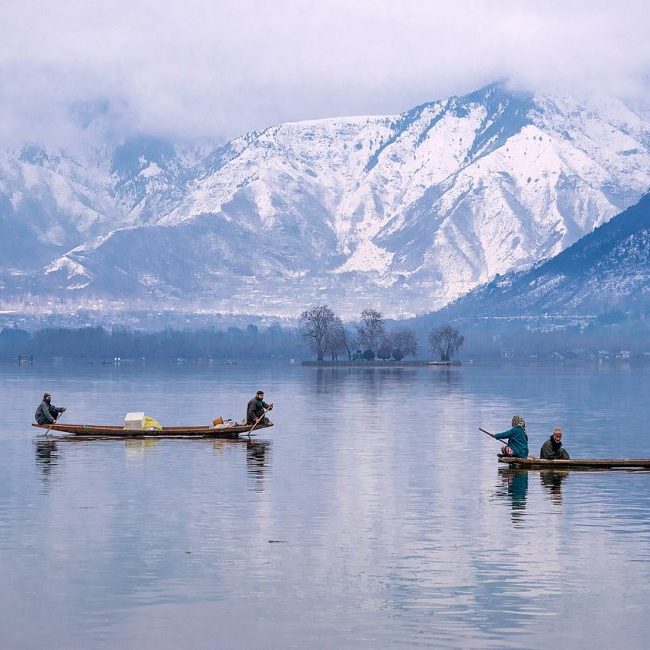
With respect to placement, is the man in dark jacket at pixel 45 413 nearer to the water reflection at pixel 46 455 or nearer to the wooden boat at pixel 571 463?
the water reflection at pixel 46 455

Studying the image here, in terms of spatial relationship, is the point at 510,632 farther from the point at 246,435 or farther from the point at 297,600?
the point at 246,435

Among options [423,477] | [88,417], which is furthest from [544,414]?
[423,477]

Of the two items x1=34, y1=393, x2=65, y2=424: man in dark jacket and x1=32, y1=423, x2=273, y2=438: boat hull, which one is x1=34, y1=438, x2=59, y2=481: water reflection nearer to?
x1=34, y1=393, x2=65, y2=424: man in dark jacket

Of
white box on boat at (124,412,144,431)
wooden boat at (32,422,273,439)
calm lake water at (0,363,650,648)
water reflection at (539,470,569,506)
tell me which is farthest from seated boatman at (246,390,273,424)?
water reflection at (539,470,569,506)

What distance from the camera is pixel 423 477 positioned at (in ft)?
323

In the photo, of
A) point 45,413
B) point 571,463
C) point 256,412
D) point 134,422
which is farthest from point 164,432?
point 571,463

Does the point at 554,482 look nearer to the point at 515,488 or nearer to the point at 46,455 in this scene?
the point at 515,488

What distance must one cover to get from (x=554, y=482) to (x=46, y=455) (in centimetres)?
3900

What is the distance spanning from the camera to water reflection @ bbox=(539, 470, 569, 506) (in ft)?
275

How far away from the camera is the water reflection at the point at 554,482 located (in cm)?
8394

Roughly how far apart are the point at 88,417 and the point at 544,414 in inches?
1989

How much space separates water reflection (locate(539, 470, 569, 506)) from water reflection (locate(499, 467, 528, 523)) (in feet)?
3.52

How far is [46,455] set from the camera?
11331cm

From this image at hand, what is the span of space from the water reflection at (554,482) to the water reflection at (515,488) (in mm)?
1073
